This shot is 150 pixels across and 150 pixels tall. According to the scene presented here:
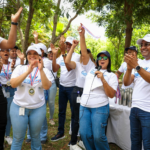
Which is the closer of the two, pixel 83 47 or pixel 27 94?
pixel 27 94

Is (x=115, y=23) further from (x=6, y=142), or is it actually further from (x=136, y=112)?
(x=6, y=142)

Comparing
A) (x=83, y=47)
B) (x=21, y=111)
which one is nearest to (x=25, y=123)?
(x=21, y=111)

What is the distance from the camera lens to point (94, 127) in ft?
7.87

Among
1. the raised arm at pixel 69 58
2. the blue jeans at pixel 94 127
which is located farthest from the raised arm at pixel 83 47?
the blue jeans at pixel 94 127

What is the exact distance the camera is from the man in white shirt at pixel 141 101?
2.06m

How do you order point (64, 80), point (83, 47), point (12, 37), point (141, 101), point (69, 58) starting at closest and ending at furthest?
point (12, 37) < point (141, 101) < point (83, 47) < point (69, 58) < point (64, 80)

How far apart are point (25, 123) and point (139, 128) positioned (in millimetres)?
1538

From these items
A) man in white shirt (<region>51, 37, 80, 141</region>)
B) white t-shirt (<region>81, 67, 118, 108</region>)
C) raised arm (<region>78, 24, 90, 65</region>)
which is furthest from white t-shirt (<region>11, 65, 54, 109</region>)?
man in white shirt (<region>51, 37, 80, 141</region>)

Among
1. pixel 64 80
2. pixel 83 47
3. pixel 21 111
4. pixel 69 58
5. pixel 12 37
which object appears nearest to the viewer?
pixel 12 37

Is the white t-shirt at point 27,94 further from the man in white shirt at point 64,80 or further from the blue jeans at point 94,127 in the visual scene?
the man in white shirt at point 64,80

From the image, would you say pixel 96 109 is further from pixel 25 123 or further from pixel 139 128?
pixel 25 123

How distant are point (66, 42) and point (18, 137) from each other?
2021 mm

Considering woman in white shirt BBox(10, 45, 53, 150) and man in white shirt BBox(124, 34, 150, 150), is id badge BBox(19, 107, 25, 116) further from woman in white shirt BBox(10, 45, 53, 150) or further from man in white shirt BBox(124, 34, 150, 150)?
man in white shirt BBox(124, 34, 150, 150)

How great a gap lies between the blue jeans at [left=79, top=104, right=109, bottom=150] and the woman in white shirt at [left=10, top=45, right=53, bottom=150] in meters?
0.63
